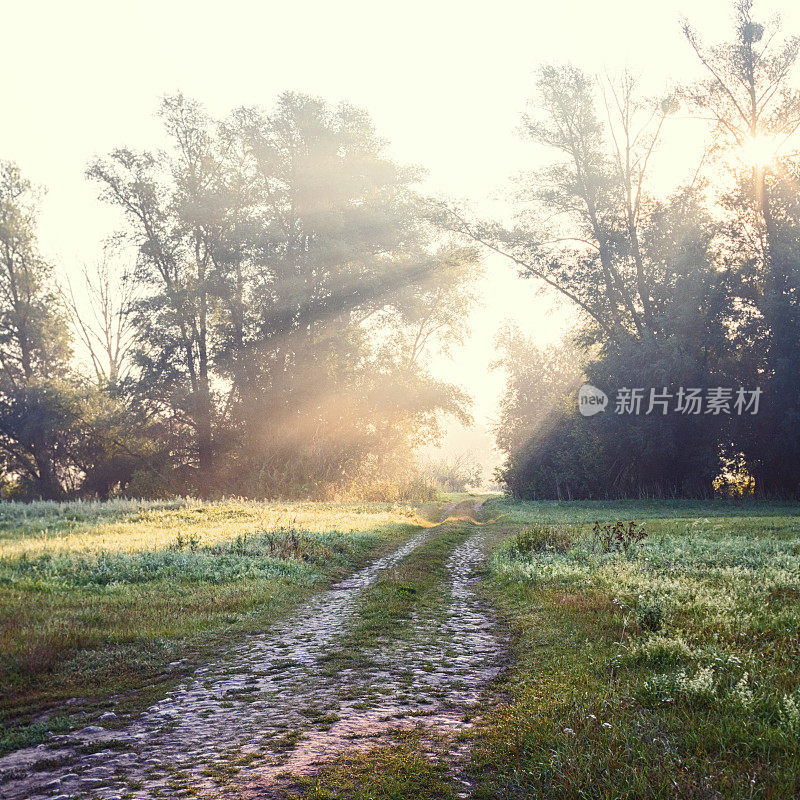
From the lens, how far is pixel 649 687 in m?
5.59

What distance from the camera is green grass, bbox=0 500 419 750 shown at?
274 inches

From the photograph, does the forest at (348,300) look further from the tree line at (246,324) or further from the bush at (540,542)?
the bush at (540,542)

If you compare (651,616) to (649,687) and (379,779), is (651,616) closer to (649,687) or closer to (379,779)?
(649,687)

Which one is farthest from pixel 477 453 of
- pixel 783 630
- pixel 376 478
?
pixel 783 630

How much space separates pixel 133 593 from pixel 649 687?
9324 millimetres

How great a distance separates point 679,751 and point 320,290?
43.5 meters

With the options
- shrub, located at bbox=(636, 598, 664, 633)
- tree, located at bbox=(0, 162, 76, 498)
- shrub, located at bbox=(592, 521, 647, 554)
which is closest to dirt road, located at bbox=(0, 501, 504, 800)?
shrub, located at bbox=(636, 598, 664, 633)

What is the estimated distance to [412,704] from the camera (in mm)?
5918

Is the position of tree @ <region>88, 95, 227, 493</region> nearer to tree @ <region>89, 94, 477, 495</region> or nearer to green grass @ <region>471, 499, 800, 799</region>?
tree @ <region>89, 94, 477, 495</region>

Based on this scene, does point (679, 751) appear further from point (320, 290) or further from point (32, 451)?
point (32, 451)

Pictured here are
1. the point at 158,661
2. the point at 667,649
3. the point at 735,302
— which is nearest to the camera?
the point at 667,649

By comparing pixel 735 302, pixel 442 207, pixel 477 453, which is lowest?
pixel 477 453

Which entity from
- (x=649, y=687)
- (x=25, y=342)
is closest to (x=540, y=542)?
(x=649, y=687)

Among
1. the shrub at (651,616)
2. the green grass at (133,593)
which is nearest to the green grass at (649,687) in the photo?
the shrub at (651,616)
